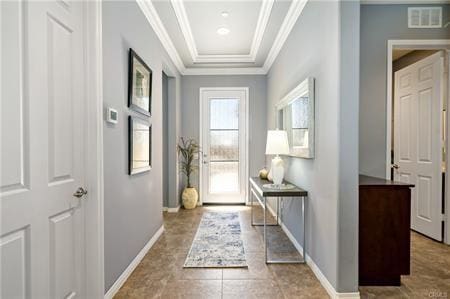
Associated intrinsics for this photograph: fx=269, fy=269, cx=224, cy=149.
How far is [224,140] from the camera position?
5590 mm

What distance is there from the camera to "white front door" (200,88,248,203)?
18.3ft

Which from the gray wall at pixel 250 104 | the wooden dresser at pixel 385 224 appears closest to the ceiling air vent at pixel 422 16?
the wooden dresser at pixel 385 224

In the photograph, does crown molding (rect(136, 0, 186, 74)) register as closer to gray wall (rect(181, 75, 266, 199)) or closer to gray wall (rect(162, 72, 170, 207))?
gray wall (rect(162, 72, 170, 207))

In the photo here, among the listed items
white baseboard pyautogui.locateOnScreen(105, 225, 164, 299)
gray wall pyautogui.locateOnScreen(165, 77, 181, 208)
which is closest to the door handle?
white baseboard pyautogui.locateOnScreen(105, 225, 164, 299)

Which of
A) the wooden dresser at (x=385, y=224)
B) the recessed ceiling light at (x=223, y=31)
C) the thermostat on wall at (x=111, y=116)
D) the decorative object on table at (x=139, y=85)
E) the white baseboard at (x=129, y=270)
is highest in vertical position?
the recessed ceiling light at (x=223, y=31)

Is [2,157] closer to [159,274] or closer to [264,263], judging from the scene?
[159,274]

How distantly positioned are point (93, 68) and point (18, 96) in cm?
65

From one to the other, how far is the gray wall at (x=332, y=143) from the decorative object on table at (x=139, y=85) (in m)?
1.73

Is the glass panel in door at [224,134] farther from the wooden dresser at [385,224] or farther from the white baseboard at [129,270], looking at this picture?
the wooden dresser at [385,224]

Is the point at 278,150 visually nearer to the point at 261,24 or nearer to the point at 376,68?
the point at 376,68

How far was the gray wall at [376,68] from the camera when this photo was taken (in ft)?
9.86

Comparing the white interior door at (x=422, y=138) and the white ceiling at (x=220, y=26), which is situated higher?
the white ceiling at (x=220, y=26)

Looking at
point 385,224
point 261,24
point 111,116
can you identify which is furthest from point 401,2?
point 111,116

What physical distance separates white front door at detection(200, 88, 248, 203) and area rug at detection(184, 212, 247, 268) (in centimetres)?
112
